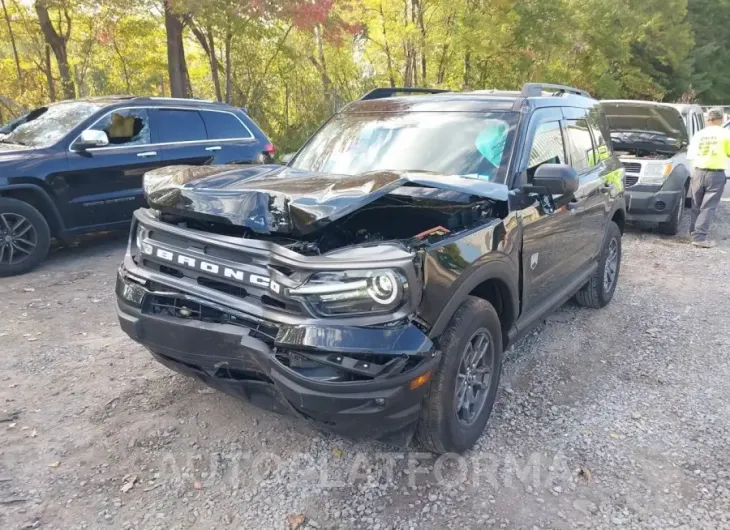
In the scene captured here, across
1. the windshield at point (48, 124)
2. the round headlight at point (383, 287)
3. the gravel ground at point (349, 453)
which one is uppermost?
the windshield at point (48, 124)

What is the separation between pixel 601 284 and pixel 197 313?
155 inches

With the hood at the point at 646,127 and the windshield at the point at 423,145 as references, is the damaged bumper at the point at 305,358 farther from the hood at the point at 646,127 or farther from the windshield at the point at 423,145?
the hood at the point at 646,127

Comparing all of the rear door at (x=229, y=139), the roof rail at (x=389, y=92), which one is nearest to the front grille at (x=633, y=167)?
the roof rail at (x=389, y=92)

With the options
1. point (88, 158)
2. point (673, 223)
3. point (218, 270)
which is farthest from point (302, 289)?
point (673, 223)

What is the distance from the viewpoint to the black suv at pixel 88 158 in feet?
19.5

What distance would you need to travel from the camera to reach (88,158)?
6.38 metres

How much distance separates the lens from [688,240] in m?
8.53

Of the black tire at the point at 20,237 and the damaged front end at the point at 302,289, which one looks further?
the black tire at the point at 20,237

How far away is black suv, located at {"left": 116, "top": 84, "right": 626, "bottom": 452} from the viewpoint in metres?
2.46

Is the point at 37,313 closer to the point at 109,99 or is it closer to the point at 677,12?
the point at 109,99

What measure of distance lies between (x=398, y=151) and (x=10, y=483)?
2831mm

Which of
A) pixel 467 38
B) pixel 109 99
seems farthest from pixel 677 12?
pixel 109 99

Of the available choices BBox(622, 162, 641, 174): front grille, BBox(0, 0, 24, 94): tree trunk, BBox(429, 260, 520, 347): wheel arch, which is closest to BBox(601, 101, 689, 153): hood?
BBox(622, 162, 641, 174): front grille

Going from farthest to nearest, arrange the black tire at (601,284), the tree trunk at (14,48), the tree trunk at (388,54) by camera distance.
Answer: the tree trunk at (388,54)
the tree trunk at (14,48)
the black tire at (601,284)
